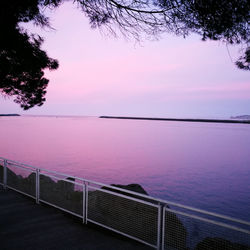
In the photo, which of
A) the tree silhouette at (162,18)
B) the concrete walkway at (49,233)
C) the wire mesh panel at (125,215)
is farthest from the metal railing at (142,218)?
the tree silhouette at (162,18)

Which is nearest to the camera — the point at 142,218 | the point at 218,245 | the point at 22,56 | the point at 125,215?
the point at 142,218

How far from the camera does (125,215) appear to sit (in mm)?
4973

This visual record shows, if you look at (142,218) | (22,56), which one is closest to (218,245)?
(142,218)

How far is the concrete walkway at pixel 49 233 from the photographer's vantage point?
155 inches

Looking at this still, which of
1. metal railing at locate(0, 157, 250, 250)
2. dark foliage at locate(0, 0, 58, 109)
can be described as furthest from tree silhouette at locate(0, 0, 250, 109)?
metal railing at locate(0, 157, 250, 250)

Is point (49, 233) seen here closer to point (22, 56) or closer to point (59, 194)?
point (59, 194)

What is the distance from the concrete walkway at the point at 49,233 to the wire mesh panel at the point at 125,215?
184mm

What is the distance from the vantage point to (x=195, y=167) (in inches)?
899

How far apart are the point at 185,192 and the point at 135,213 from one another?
36.7ft

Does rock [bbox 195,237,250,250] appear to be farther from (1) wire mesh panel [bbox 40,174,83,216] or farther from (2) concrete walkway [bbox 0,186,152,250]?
(1) wire mesh panel [bbox 40,174,83,216]

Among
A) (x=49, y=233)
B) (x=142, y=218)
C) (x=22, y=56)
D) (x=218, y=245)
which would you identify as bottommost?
(x=218, y=245)

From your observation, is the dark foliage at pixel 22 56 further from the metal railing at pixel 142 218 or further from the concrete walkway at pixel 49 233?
the concrete walkway at pixel 49 233

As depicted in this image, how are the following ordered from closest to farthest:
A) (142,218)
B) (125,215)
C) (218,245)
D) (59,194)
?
(142,218), (218,245), (125,215), (59,194)

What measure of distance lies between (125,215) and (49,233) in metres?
1.55
